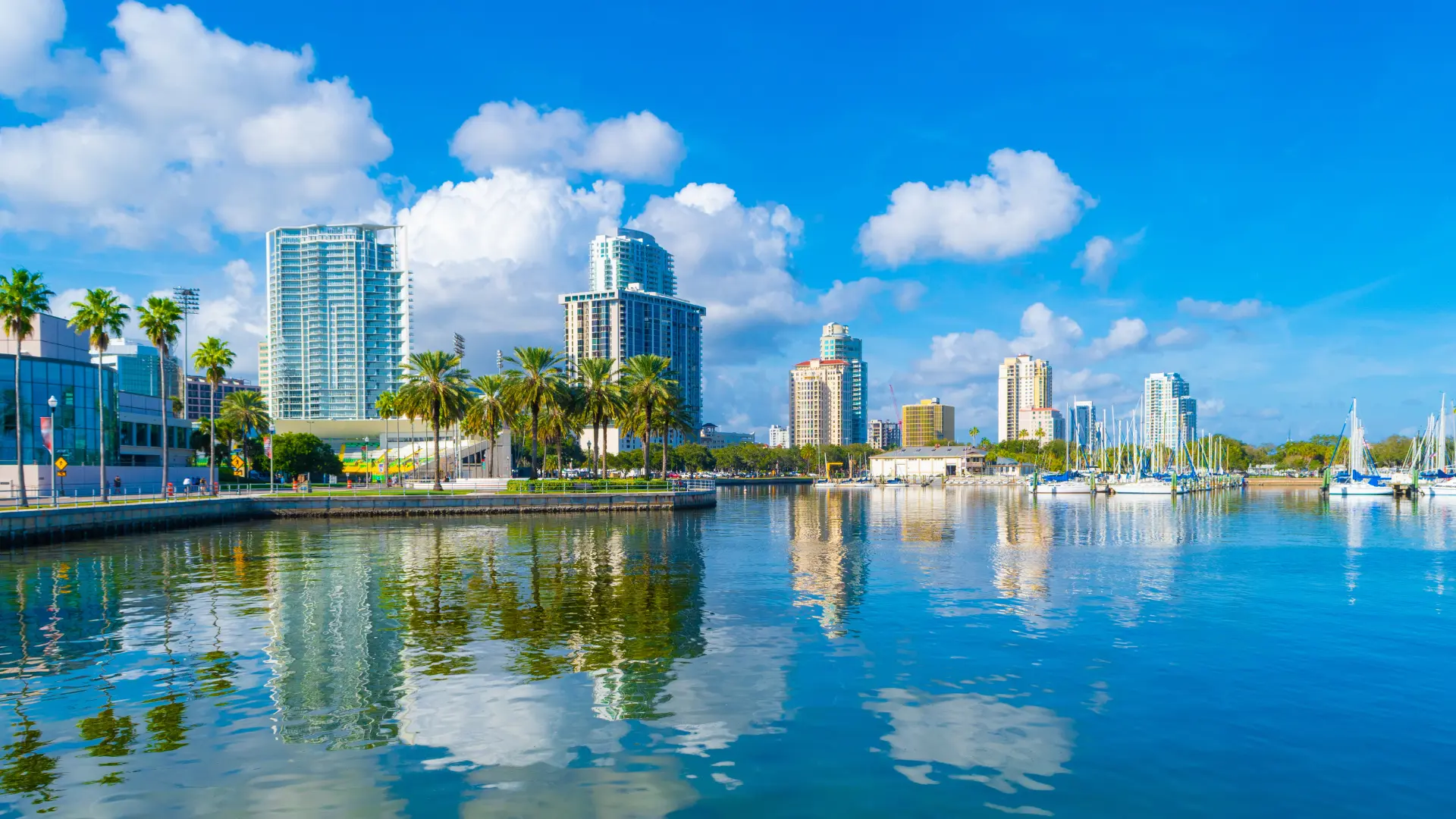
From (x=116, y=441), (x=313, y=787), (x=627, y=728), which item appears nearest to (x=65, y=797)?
(x=313, y=787)

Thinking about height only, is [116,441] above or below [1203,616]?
above

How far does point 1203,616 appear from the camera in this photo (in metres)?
28.3

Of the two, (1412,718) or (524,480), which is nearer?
(1412,718)

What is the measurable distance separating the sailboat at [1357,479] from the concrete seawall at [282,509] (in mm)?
85448

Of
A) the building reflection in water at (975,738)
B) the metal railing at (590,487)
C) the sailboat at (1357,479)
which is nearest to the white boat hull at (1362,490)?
the sailboat at (1357,479)

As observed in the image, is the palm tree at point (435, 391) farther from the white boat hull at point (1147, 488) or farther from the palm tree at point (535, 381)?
the white boat hull at point (1147, 488)

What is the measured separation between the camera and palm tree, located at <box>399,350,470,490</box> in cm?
9006

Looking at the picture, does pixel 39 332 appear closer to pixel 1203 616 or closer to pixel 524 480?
pixel 524 480

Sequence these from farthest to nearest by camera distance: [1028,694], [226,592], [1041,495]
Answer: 1. [1041,495]
2. [226,592]
3. [1028,694]

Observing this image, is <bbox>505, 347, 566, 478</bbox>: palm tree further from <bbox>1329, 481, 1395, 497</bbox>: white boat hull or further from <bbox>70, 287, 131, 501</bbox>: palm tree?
<bbox>1329, 481, 1395, 497</bbox>: white boat hull

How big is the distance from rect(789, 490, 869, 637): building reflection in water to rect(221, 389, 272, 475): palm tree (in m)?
75.1

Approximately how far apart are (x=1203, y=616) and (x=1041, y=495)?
397 ft

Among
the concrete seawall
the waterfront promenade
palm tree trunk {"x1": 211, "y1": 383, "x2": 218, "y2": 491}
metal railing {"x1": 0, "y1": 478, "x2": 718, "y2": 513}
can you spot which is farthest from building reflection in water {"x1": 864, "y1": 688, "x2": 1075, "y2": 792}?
palm tree trunk {"x1": 211, "y1": 383, "x2": 218, "y2": 491}

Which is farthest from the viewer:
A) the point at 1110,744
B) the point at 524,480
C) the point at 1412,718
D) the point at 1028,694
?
the point at 524,480
